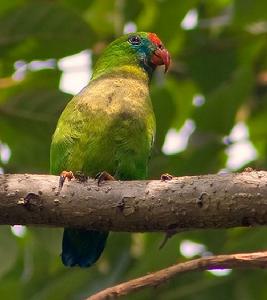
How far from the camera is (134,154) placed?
3.34 m

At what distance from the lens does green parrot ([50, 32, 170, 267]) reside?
3328 mm

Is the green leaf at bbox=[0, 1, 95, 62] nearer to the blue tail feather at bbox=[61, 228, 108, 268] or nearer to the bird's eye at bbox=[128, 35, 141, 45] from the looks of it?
the bird's eye at bbox=[128, 35, 141, 45]

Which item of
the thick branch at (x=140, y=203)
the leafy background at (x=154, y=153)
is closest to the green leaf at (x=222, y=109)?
the leafy background at (x=154, y=153)

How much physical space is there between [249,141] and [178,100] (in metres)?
0.65

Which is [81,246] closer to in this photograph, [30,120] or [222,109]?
[30,120]

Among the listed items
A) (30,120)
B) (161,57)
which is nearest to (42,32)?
(30,120)

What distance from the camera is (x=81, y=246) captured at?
3.43 meters

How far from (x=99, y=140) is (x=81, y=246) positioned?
0.47 meters

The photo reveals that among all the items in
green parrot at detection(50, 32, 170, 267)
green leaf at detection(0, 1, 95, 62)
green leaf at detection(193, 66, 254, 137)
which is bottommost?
green parrot at detection(50, 32, 170, 267)

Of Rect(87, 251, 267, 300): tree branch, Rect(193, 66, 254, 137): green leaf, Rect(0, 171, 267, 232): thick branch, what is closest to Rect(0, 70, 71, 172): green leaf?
Rect(193, 66, 254, 137): green leaf

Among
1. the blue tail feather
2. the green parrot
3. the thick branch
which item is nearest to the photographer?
the thick branch

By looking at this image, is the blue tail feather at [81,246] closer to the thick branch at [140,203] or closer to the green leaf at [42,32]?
the thick branch at [140,203]

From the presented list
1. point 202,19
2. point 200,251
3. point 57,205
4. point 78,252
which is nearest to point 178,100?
point 202,19

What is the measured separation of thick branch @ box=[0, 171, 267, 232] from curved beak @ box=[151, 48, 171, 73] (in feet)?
5.32
